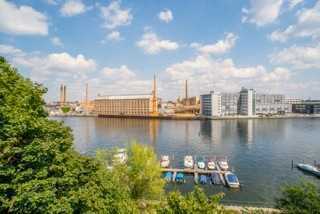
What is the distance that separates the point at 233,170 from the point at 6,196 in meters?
32.3

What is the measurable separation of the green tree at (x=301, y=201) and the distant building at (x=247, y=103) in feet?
438

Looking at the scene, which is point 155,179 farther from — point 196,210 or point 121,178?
point 196,210

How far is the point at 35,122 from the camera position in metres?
9.39

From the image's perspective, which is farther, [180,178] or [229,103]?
[229,103]

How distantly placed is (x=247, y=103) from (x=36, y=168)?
14431 cm

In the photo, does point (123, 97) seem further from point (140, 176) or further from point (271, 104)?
point (140, 176)

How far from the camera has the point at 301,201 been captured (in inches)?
520

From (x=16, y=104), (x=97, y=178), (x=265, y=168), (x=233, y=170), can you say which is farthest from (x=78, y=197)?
(x=265, y=168)

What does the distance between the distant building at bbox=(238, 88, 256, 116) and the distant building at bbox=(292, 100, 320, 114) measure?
49.5m

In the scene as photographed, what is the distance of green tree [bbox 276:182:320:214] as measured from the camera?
12.6 meters

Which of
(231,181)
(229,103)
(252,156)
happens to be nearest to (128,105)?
(229,103)

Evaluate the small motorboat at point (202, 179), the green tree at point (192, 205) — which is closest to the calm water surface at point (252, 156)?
the small motorboat at point (202, 179)

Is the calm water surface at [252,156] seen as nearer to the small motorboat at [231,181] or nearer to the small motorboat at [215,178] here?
the small motorboat at [231,181]

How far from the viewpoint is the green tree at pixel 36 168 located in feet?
27.6
